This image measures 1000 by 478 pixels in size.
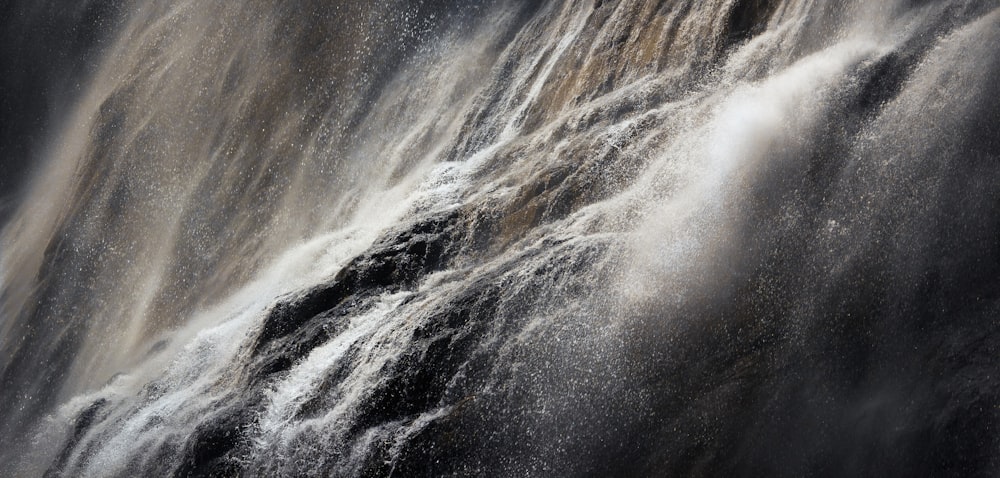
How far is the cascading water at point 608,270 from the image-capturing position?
19.8 ft

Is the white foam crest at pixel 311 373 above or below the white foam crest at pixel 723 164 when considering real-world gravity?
above

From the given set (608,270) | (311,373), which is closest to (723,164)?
(608,270)

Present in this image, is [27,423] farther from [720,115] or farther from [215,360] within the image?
[720,115]

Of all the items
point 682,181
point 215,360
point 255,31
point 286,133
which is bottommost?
point 682,181

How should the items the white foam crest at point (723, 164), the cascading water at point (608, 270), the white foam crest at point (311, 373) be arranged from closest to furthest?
1. the cascading water at point (608, 270)
2. the white foam crest at point (723, 164)
3. the white foam crest at point (311, 373)

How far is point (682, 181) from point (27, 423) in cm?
1069

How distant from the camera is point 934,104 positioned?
21.1 feet

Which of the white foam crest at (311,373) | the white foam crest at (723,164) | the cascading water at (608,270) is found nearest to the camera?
the cascading water at (608,270)

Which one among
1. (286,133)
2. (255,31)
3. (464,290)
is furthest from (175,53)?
(464,290)

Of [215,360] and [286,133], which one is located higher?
[286,133]

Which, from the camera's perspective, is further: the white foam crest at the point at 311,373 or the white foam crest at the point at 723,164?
the white foam crest at the point at 311,373

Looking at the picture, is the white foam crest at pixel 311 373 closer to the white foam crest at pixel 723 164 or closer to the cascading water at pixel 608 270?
the cascading water at pixel 608 270

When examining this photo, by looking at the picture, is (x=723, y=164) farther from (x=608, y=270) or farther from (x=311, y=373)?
(x=311, y=373)

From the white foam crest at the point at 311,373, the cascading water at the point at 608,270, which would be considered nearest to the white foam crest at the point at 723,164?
the cascading water at the point at 608,270
